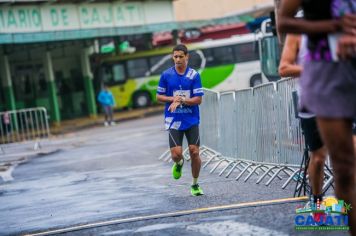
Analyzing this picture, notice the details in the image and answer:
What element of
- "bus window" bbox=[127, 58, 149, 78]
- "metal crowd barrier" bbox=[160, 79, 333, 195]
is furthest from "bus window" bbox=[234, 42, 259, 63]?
"metal crowd barrier" bbox=[160, 79, 333, 195]

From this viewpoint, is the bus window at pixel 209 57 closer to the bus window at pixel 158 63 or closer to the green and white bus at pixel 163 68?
the green and white bus at pixel 163 68

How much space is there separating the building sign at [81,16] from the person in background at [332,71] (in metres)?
31.4

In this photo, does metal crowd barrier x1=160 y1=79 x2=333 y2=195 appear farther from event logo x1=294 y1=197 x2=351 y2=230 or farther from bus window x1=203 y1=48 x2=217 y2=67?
bus window x1=203 y1=48 x2=217 y2=67

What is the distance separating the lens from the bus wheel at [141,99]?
42.5 metres

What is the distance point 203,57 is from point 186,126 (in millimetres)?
32761

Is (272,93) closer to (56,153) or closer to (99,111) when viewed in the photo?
(56,153)

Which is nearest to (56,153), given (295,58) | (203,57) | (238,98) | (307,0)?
(238,98)

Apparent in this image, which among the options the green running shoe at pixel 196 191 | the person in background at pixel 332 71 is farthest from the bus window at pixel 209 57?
the person in background at pixel 332 71

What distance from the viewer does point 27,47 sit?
3888 cm

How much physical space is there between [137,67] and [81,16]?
5358 millimetres

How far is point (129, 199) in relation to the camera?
9875 millimetres

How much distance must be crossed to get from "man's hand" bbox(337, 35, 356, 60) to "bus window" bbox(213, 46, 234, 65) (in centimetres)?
3841

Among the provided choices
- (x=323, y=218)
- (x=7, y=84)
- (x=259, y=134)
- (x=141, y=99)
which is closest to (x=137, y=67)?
(x=141, y=99)

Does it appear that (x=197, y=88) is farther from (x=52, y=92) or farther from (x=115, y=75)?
(x=115, y=75)
